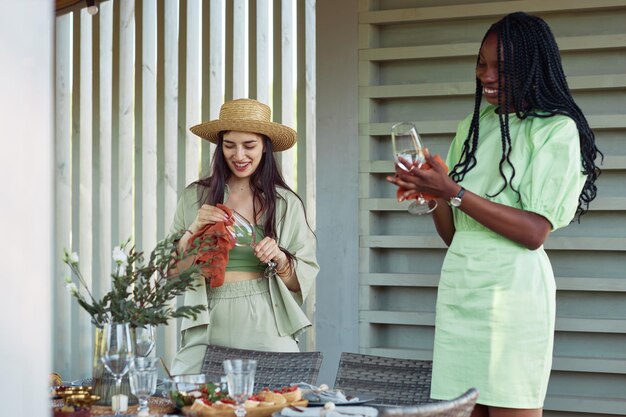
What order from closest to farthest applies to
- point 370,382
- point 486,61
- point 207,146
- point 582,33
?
point 486,61 → point 370,382 → point 582,33 → point 207,146

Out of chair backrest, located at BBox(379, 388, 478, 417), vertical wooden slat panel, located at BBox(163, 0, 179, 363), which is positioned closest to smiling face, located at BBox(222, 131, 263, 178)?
vertical wooden slat panel, located at BBox(163, 0, 179, 363)

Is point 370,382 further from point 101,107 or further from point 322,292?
point 101,107

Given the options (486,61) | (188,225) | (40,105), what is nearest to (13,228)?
(40,105)

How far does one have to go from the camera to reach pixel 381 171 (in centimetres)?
418

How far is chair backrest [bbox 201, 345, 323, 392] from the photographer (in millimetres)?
3104

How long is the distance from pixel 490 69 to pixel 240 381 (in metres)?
1.03

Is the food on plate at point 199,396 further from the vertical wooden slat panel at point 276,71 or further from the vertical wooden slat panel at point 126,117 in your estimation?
the vertical wooden slat panel at point 126,117

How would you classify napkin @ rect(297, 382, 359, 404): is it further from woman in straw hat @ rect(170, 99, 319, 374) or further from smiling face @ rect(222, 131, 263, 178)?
smiling face @ rect(222, 131, 263, 178)

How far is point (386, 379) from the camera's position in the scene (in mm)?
3000

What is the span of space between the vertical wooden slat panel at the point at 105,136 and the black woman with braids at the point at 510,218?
119 inches

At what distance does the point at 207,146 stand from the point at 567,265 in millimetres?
1926

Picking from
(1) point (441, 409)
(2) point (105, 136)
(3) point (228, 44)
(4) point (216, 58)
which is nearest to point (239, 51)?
(4) point (216, 58)

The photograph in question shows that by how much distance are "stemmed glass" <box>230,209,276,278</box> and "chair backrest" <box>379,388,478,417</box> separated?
60.1 inches

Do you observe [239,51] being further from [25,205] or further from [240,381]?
[25,205]
